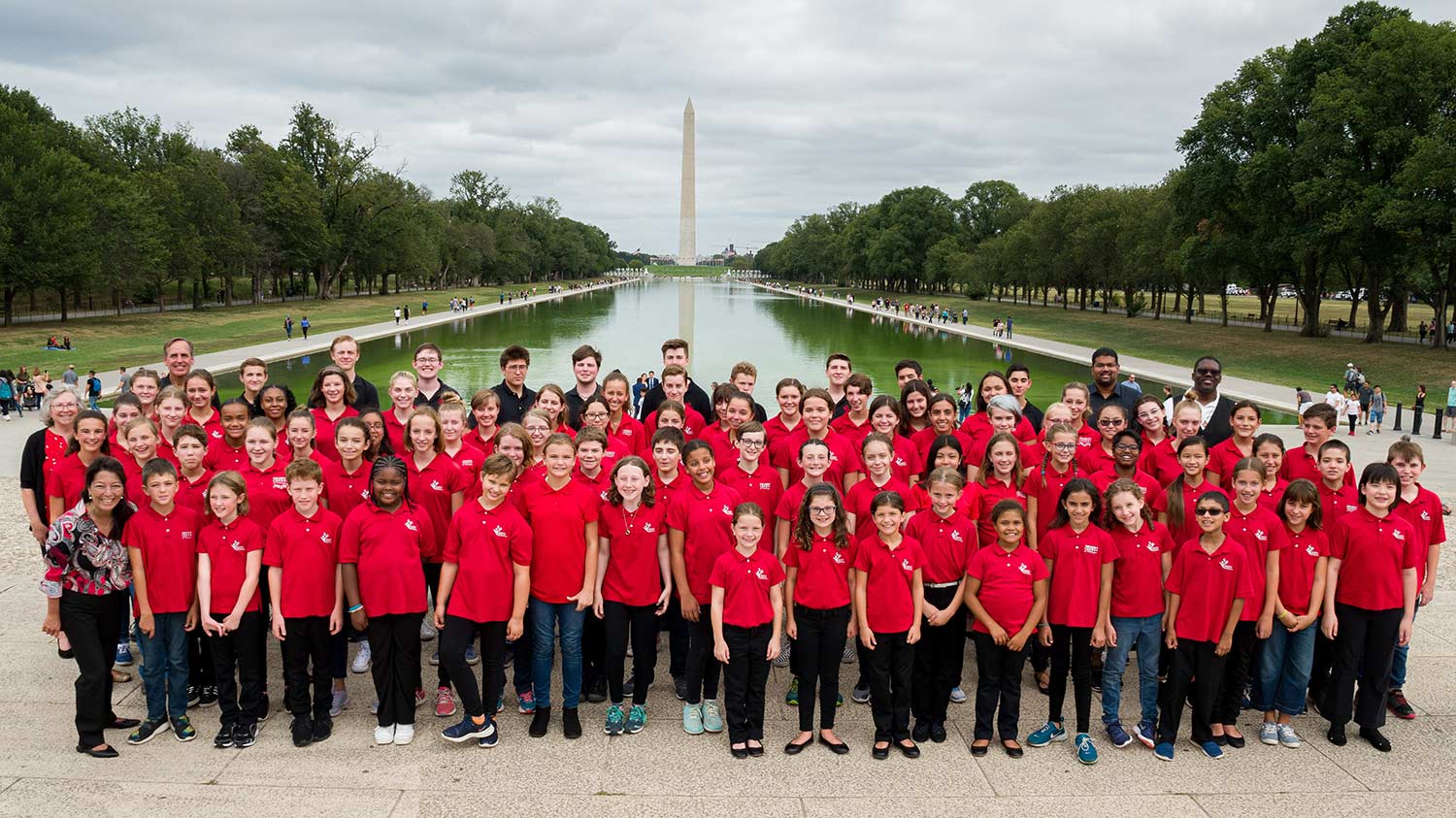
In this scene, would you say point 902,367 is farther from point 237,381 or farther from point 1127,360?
point 1127,360

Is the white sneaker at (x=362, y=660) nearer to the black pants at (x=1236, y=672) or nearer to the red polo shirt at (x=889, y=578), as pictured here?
the red polo shirt at (x=889, y=578)

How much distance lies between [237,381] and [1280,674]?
26363 mm

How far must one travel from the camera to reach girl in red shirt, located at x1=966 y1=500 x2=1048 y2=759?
15.9ft

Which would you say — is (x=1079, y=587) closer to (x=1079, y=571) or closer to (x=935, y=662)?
(x=1079, y=571)

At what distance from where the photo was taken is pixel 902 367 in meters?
Result: 7.51

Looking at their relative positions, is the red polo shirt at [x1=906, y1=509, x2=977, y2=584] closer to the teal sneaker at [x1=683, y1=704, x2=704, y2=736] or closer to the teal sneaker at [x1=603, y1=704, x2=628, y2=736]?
the teal sneaker at [x1=683, y1=704, x2=704, y2=736]

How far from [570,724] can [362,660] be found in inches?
73.4

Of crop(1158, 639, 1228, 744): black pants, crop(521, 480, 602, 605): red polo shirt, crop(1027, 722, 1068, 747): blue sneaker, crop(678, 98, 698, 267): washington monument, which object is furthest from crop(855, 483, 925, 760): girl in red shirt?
crop(678, 98, 698, 267): washington monument

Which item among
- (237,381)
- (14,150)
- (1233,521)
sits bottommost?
(237,381)

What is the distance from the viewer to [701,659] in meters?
5.20

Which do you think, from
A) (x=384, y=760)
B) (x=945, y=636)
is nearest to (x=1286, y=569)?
(x=945, y=636)

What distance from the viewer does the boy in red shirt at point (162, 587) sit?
4766 millimetres

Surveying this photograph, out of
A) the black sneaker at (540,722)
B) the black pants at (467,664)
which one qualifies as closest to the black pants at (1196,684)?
the black sneaker at (540,722)

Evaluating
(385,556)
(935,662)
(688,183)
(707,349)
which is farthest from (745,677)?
(688,183)
